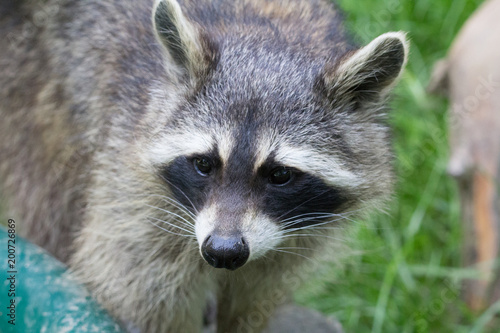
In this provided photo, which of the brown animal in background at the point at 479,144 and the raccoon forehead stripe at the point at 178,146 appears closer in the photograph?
the raccoon forehead stripe at the point at 178,146

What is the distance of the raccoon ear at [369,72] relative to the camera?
3113 millimetres

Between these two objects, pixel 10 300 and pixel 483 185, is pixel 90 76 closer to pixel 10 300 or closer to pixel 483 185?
pixel 10 300

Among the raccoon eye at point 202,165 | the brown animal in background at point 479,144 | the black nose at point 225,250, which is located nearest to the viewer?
the black nose at point 225,250

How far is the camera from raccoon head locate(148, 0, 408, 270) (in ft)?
9.75

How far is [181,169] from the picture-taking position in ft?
10.5

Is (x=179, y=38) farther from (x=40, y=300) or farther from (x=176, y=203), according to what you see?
(x=40, y=300)

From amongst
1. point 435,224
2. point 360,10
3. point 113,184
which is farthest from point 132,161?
point 360,10

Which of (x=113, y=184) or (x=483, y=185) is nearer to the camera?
(x=113, y=184)

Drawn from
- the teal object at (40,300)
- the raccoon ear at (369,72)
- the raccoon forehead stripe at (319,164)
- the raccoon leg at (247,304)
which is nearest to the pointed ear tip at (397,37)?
the raccoon ear at (369,72)

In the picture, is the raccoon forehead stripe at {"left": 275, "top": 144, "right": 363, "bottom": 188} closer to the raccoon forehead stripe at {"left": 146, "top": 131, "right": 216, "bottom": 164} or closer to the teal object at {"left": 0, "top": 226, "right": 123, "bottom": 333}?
the raccoon forehead stripe at {"left": 146, "top": 131, "right": 216, "bottom": 164}

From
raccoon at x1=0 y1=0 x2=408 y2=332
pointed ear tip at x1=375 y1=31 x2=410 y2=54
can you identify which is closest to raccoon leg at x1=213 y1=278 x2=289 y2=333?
raccoon at x1=0 y1=0 x2=408 y2=332

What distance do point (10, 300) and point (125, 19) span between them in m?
1.90

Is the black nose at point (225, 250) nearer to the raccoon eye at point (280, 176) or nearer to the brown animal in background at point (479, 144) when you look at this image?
the raccoon eye at point (280, 176)

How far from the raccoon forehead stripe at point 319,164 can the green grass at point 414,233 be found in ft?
4.68
